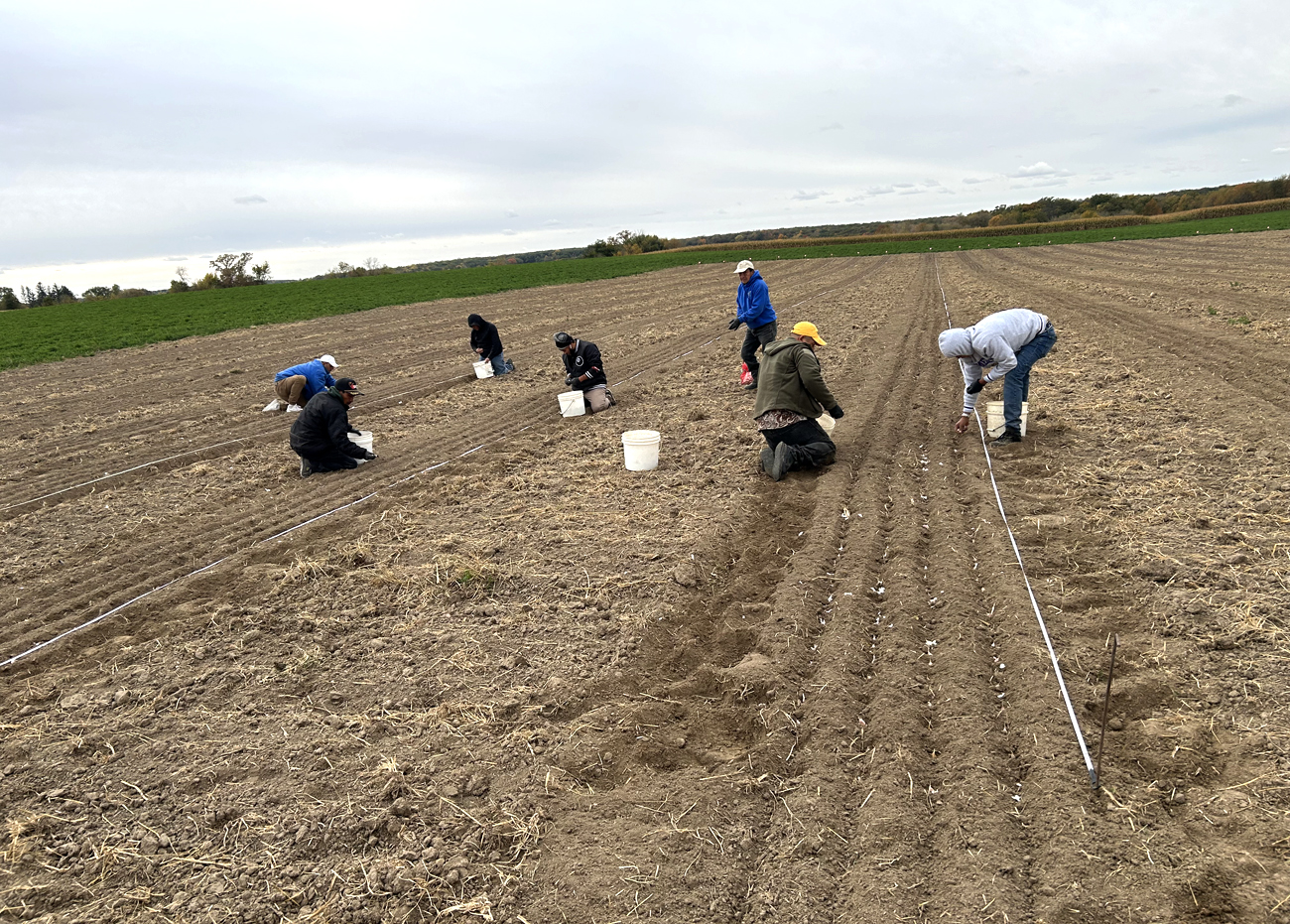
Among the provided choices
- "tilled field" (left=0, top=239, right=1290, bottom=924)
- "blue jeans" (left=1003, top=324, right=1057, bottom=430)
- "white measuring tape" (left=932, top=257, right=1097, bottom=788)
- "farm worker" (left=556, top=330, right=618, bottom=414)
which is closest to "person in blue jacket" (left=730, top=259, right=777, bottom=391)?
"tilled field" (left=0, top=239, right=1290, bottom=924)

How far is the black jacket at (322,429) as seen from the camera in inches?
314

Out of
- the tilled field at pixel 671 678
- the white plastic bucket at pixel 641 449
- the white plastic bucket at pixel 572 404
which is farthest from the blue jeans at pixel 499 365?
the white plastic bucket at pixel 641 449

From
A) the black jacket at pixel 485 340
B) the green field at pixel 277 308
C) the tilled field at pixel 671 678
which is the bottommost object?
the tilled field at pixel 671 678

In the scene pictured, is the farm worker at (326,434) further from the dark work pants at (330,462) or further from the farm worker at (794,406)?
the farm worker at (794,406)

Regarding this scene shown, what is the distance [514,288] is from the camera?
131 feet

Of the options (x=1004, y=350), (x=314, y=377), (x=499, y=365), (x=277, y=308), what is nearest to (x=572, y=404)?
(x=314, y=377)

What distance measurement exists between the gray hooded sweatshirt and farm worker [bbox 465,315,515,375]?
8291mm

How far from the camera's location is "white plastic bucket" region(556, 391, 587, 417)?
10000 millimetres

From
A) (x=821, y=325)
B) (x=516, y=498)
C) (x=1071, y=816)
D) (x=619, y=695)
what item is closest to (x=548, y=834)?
(x=619, y=695)

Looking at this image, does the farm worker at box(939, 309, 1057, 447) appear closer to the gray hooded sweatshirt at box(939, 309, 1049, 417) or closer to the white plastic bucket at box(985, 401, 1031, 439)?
the gray hooded sweatshirt at box(939, 309, 1049, 417)

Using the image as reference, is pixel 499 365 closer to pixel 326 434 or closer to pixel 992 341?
pixel 326 434

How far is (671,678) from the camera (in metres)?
4.05

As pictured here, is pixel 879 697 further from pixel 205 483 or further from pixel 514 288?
pixel 514 288

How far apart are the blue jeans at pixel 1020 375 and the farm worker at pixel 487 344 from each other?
865cm
